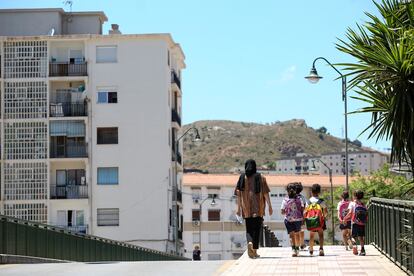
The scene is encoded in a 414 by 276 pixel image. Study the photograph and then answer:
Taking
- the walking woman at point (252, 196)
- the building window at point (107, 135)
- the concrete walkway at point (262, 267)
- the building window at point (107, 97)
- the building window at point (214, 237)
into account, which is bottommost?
the building window at point (214, 237)

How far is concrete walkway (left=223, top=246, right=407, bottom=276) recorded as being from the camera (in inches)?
645

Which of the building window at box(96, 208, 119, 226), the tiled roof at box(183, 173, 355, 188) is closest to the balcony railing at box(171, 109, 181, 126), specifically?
the building window at box(96, 208, 119, 226)

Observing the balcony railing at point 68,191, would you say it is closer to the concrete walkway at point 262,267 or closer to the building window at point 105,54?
the building window at point 105,54

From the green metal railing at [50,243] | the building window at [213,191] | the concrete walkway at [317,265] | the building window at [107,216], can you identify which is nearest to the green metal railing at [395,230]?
the concrete walkway at [317,265]

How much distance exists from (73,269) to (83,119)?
2169 inches

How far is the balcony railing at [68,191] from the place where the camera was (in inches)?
2881

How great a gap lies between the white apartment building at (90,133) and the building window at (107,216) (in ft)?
0.25

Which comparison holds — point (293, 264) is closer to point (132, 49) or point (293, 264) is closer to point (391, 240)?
point (391, 240)

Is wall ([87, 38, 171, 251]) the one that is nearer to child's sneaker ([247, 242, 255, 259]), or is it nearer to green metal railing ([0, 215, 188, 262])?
green metal railing ([0, 215, 188, 262])

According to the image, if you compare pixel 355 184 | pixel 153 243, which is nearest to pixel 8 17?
pixel 153 243

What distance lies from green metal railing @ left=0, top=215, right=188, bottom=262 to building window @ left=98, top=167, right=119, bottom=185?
33.6m

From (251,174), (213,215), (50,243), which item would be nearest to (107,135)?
(213,215)

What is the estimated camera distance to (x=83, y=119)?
245 ft

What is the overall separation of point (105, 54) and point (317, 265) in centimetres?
5916
